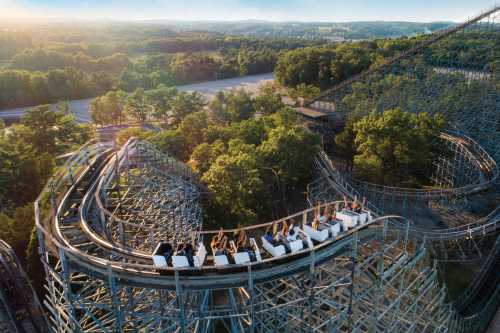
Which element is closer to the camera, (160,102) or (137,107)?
(137,107)

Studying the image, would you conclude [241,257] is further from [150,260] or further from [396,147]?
[396,147]

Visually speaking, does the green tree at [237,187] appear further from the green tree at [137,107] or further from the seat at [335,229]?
the green tree at [137,107]

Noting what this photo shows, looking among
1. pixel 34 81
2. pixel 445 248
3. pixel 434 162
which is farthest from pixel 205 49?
pixel 445 248

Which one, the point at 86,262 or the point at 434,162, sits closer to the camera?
the point at 86,262

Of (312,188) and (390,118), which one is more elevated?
(390,118)

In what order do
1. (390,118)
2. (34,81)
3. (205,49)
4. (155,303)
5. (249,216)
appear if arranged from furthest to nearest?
(205,49), (34,81), (390,118), (249,216), (155,303)

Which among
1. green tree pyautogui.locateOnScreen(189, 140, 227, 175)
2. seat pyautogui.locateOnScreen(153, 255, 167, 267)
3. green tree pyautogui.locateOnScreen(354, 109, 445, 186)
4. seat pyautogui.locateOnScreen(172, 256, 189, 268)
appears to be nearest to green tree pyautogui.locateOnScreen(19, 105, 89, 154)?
green tree pyautogui.locateOnScreen(189, 140, 227, 175)

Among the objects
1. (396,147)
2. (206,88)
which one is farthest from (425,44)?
(206,88)

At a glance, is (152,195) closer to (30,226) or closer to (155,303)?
(30,226)
